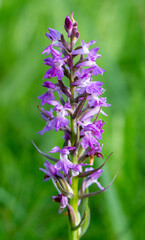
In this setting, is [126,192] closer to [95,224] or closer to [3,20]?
[95,224]

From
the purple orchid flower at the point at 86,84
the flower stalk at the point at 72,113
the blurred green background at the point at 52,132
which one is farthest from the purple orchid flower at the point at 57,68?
the blurred green background at the point at 52,132

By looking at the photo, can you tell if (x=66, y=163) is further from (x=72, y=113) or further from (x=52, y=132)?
(x=52, y=132)

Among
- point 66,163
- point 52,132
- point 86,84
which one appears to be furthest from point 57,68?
point 52,132

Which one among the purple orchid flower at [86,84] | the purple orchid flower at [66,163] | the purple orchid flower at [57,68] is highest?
the purple orchid flower at [57,68]

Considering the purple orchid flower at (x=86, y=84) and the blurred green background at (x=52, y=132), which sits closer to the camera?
the purple orchid flower at (x=86, y=84)

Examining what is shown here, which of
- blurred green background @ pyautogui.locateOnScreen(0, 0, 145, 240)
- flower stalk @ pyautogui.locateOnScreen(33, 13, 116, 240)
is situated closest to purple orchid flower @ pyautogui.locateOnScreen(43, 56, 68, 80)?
flower stalk @ pyautogui.locateOnScreen(33, 13, 116, 240)

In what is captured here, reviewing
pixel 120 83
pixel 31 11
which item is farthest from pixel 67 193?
pixel 31 11

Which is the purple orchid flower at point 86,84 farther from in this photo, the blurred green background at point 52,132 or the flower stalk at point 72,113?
the blurred green background at point 52,132

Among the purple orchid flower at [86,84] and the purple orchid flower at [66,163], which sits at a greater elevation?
the purple orchid flower at [86,84]
